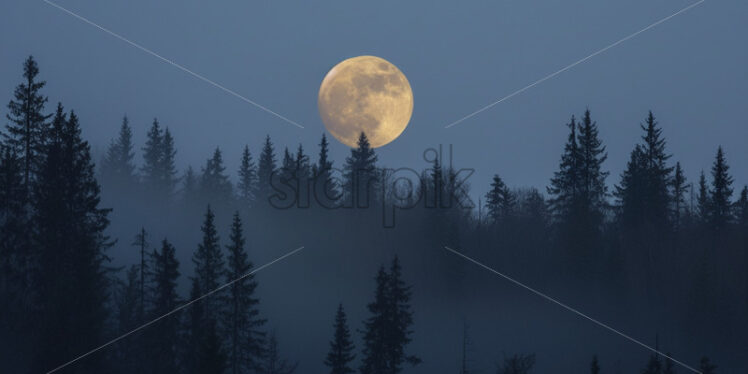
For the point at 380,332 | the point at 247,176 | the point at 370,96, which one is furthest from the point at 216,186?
the point at 380,332

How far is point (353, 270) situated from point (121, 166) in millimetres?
55605

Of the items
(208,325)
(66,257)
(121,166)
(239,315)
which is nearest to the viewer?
(66,257)

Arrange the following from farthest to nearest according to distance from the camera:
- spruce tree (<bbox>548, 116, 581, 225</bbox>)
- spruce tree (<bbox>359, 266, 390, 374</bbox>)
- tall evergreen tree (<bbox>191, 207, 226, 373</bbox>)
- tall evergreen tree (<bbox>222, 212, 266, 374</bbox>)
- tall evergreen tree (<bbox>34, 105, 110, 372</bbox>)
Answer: spruce tree (<bbox>548, 116, 581, 225</bbox>) < tall evergreen tree (<bbox>222, 212, 266, 374</bbox>) < spruce tree (<bbox>359, 266, 390, 374</bbox>) < tall evergreen tree (<bbox>34, 105, 110, 372</bbox>) < tall evergreen tree (<bbox>191, 207, 226, 373</bbox>)

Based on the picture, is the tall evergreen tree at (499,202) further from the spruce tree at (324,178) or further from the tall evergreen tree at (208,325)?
the tall evergreen tree at (208,325)

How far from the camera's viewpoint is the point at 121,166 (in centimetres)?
11075

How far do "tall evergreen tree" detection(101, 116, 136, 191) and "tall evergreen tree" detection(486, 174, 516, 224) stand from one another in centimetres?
6504

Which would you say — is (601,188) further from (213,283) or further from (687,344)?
(213,283)

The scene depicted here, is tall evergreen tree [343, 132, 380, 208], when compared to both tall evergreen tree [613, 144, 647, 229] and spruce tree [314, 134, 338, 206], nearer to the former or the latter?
spruce tree [314, 134, 338, 206]

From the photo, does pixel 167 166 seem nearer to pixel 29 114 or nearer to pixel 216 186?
pixel 216 186

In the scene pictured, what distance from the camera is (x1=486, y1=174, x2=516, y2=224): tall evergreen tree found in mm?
85562

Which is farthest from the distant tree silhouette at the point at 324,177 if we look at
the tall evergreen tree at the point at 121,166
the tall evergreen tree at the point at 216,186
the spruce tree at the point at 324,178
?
the tall evergreen tree at the point at 121,166

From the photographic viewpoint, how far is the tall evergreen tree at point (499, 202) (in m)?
85.6

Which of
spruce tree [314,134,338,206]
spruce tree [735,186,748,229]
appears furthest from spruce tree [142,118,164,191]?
spruce tree [735,186,748,229]

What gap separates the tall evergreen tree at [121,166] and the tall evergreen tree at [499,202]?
6504cm
